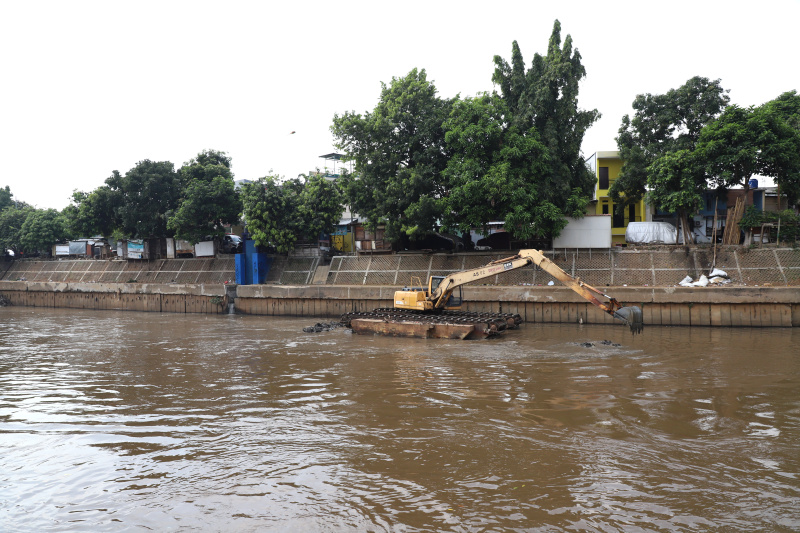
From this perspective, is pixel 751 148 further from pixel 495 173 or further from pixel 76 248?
pixel 76 248

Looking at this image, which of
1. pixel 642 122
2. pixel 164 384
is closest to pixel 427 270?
pixel 642 122

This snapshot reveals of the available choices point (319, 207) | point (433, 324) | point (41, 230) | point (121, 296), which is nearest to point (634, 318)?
point (433, 324)

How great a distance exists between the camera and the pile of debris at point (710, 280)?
23.3 m

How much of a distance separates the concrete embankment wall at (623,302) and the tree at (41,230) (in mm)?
31347

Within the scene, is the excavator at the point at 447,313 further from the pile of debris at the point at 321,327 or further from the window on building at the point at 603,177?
the window on building at the point at 603,177

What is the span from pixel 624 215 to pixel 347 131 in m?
20.8

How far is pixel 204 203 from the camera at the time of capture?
36.3 metres

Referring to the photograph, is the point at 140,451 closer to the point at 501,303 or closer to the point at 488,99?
the point at 501,303

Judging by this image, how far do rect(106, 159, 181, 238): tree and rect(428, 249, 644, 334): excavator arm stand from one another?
25.8 meters

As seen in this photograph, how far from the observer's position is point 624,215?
3694 cm

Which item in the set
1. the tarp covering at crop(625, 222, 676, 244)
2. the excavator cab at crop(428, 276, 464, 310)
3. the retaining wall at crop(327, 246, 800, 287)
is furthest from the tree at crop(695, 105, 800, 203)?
the excavator cab at crop(428, 276, 464, 310)

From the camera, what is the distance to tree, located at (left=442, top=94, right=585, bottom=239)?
86.9 ft

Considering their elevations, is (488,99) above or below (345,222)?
above

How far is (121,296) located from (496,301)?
1095 inches
